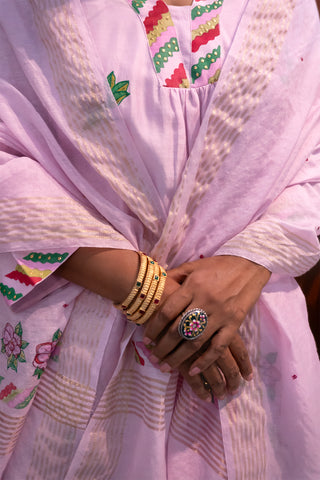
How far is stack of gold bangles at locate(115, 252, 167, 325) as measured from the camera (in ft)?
2.31

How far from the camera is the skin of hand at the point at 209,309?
705 millimetres

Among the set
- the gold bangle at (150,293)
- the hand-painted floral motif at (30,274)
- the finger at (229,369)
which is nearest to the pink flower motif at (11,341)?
the hand-painted floral motif at (30,274)

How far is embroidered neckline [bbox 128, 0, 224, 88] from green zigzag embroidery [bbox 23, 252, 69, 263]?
302mm

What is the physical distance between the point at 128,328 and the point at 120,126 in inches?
12.5

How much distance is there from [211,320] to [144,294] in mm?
106

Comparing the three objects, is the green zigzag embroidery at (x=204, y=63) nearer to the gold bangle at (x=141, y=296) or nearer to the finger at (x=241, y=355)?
the gold bangle at (x=141, y=296)

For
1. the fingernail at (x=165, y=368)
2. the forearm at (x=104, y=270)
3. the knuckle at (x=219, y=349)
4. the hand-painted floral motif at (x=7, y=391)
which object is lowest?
the fingernail at (x=165, y=368)

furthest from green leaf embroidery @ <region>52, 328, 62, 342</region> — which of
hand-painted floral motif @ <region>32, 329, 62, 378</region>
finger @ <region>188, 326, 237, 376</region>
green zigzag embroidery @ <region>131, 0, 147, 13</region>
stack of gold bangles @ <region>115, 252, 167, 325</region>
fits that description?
green zigzag embroidery @ <region>131, 0, 147, 13</region>

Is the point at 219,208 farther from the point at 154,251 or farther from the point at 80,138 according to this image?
the point at 80,138

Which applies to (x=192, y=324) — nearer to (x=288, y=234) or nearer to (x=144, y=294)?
(x=144, y=294)

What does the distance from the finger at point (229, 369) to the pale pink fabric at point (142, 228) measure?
0.12ft

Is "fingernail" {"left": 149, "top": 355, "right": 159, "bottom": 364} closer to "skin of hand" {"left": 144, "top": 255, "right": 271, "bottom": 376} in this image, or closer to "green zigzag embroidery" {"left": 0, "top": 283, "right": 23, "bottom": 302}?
"skin of hand" {"left": 144, "top": 255, "right": 271, "bottom": 376}

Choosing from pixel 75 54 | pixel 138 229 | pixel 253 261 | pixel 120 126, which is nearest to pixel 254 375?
pixel 253 261

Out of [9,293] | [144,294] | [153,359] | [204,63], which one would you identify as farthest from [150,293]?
[204,63]
